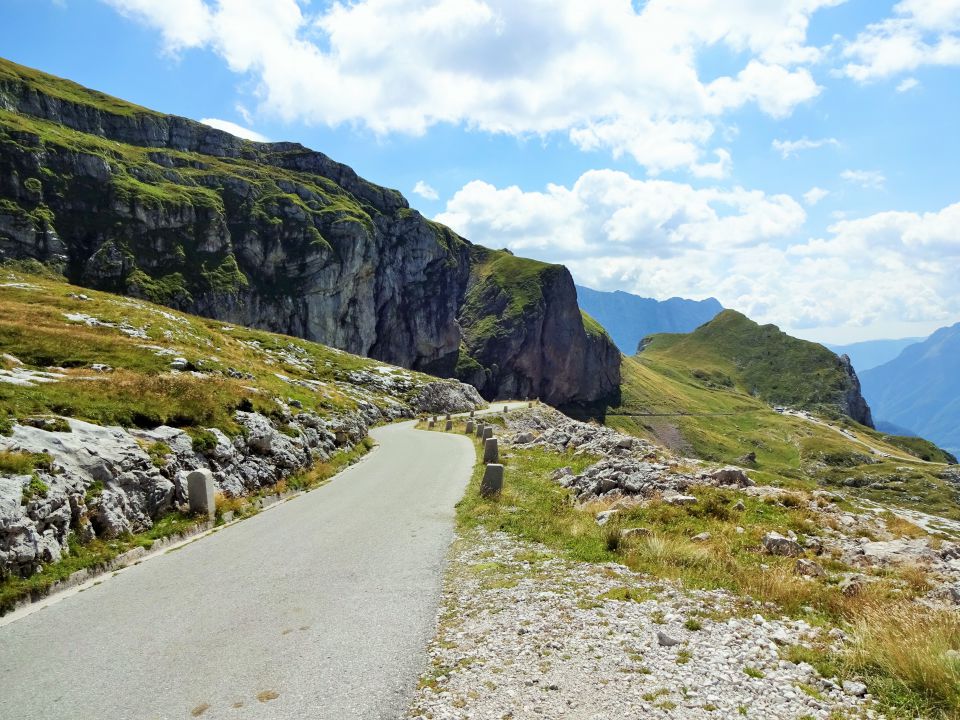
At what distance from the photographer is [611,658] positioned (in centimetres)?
809

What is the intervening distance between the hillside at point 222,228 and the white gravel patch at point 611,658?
128 m

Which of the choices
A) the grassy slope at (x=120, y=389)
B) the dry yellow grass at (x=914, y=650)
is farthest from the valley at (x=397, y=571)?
the grassy slope at (x=120, y=389)

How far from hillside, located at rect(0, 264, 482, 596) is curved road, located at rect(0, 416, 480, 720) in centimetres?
177

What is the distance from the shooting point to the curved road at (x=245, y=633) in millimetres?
7348

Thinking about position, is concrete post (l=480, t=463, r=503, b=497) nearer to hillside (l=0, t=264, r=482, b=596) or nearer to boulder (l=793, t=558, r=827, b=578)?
hillside (l=0, t=264, r=482, b=596)

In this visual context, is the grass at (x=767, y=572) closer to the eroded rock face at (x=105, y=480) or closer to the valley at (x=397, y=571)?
the valley at (x=397, y=571)

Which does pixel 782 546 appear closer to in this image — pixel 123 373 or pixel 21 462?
pixel 21 462

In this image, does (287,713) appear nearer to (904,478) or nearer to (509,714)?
(509,714)

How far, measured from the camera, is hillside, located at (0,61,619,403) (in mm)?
113688

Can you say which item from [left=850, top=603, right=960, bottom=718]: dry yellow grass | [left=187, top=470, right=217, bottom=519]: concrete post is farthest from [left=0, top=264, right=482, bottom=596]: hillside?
[left=850, top=603, right=960, bottom=718]: dry yellow grass

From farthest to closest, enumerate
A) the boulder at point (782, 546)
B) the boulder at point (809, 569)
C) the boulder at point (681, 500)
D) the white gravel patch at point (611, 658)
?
1. the boulder at point (681, 500)
2. the boulder at point (782, 546)
3. the boulder at point (809, 569)
4. the white gravel patch at point (611, 658)

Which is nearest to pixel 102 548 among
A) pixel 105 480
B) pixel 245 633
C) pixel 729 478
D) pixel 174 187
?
pixel 105 480

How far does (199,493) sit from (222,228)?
142m

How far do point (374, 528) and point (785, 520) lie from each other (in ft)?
42.4
